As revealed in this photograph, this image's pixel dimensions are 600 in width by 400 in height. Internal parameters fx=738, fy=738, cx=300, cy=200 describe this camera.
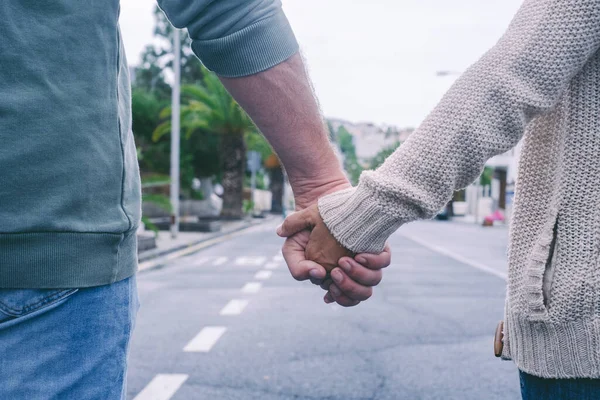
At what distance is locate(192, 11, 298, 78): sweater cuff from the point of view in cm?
157

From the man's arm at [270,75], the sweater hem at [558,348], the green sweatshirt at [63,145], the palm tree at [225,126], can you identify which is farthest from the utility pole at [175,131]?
the sweater hem at [558,348]

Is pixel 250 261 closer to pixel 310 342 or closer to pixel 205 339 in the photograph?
pixel 205 339

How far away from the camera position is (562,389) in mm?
1433

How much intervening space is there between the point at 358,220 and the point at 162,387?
286cm

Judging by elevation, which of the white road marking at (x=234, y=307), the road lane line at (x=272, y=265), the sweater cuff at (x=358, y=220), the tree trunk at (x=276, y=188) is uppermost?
the sweater cuff at (x=358, y=220)

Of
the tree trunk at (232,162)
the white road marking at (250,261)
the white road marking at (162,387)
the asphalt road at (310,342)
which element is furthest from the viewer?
the tree trunk at (232,162)

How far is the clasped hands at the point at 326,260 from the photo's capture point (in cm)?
183

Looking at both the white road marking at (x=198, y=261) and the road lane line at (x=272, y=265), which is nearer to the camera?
the road lane line at (x=272, y=265)

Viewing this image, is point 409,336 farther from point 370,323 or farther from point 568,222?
point 568,222

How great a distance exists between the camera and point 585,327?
4.62 feet

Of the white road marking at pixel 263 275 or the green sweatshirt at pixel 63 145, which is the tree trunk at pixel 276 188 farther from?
the green sweatshirt at pixel 63 145

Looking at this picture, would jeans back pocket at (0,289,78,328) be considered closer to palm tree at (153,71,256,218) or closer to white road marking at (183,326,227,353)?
white road marking at (183,326,227,353)

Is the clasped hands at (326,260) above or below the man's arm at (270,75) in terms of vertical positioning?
below

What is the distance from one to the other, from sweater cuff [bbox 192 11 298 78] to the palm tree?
28512 millimetres
